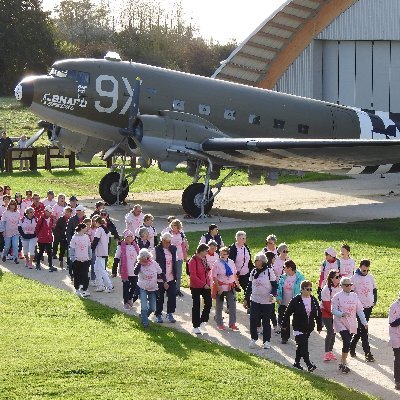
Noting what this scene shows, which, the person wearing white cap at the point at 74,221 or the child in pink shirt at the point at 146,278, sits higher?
the person wearing white cap at the point at 74,221

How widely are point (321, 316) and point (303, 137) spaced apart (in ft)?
66.6

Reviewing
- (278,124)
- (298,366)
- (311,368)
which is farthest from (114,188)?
(311,368)

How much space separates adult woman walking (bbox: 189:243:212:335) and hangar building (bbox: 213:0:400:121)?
36.5m

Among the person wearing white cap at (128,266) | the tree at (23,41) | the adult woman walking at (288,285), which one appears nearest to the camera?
the adult woman walking at (288,285)

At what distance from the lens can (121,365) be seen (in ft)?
57.4

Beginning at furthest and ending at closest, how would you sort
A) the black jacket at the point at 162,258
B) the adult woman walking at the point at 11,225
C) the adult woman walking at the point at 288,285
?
the adult woman walking at the point at 11,225 → the black jacket at the point at 162,258 → the adult woman walking at the point at 288,285

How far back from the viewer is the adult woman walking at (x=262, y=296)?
1892 cm

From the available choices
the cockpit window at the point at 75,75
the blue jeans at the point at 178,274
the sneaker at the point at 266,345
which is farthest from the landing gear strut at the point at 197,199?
the sneaker at the point at 266,345

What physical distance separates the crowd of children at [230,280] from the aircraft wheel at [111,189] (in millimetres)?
11166

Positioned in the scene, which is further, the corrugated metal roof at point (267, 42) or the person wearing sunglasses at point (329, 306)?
the corrugated metal roof at point (267, 42)

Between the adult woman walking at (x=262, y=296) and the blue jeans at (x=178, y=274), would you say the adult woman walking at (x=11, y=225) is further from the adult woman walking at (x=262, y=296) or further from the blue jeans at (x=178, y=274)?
the adult woman walking at (x=262, y=296)

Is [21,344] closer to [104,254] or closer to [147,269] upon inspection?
[147,269]

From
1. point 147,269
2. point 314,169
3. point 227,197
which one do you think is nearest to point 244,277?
point 147,269

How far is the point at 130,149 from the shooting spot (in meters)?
34.6
